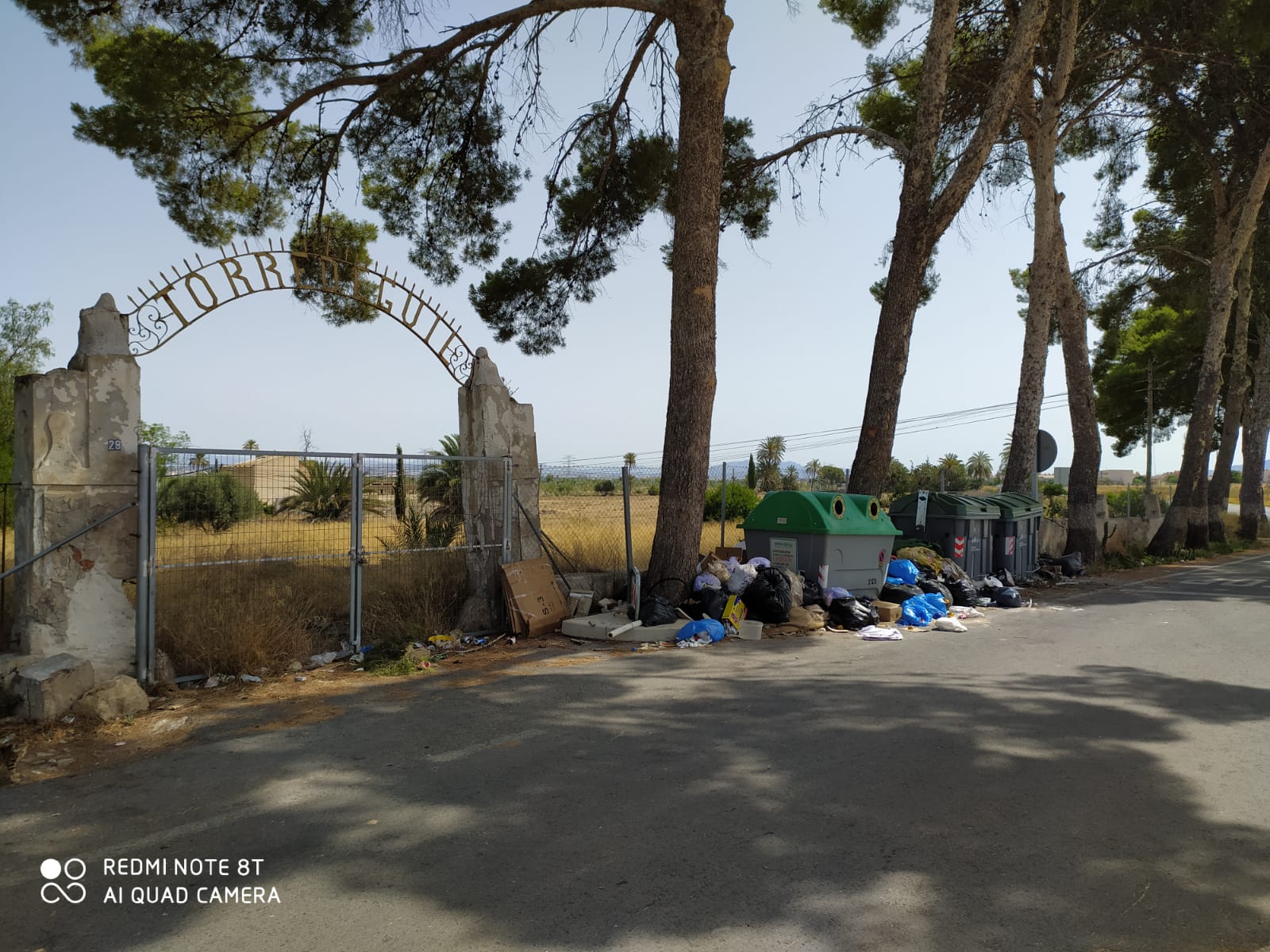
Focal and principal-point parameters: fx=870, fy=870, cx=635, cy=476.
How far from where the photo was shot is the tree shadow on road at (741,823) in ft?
10.0

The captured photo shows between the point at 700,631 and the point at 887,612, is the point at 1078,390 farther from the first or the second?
the point at 700,631

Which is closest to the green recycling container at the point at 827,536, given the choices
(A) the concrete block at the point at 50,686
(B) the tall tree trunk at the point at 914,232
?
(B) the tall tree trunk at the point at 914,232

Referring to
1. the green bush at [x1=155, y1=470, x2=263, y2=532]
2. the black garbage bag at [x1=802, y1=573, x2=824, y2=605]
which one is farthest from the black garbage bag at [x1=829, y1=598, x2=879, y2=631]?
the green bush at [x1=155, y1=470, x2=263, y2=532]

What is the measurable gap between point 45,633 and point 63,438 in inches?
54.2

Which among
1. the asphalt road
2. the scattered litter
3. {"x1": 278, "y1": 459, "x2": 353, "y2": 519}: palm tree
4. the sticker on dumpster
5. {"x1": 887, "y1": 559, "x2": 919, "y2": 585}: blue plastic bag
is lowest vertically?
the asphalt road

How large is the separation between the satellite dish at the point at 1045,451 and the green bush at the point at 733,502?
664 cm

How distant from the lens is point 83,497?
6324 mm

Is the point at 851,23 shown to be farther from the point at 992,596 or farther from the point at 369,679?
the point at 369,679

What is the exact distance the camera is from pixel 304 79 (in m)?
10.7

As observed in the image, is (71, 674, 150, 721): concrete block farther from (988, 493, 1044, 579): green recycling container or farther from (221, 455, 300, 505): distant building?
(988, 493, 1044, 579): green recycling container

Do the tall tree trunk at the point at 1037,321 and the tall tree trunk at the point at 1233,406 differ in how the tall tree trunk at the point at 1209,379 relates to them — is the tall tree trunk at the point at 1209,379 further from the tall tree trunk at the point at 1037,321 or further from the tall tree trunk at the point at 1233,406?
the tall tree trunk at the point at 1037,321

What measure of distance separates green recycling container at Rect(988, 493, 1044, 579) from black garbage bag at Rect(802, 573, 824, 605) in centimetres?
483

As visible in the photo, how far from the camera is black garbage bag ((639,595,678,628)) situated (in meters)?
9.04

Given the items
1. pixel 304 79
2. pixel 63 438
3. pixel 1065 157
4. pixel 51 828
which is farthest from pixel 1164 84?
pixel 51 828
